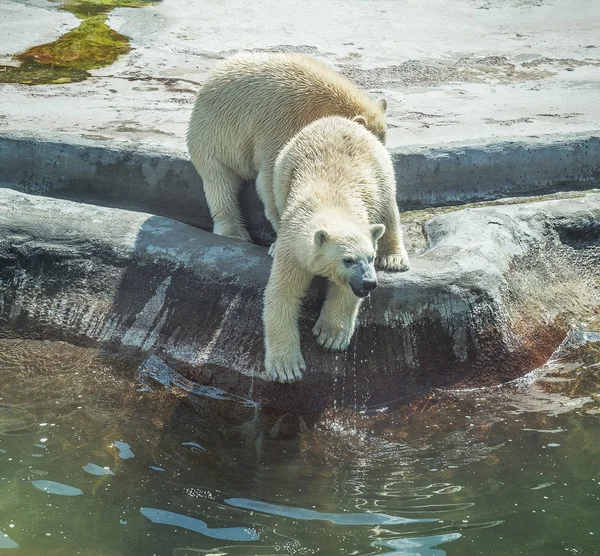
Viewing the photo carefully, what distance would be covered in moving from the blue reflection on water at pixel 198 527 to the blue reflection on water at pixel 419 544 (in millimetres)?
484

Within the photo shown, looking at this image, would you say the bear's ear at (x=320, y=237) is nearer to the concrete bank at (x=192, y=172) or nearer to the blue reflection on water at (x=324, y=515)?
the blue reflection on water at (x=324, y=515)

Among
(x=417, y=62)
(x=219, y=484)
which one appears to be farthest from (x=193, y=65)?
(x=219, y=484)

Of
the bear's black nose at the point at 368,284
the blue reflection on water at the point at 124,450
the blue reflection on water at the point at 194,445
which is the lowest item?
the blue reflection on water at the point at 194,445

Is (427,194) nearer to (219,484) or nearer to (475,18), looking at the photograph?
(219,484)

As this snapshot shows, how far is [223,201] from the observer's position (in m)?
5.54

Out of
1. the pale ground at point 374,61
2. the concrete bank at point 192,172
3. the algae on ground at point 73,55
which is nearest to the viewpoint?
the concrete bank at point 192,172

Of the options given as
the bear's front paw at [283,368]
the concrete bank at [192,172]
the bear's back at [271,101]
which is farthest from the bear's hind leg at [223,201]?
the bear's front paw at [283,368]

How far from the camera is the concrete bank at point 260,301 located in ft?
14.5

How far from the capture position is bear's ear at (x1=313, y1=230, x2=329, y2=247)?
12.8 feet

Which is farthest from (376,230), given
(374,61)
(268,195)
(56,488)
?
(374,61)

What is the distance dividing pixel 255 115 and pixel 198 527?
2.82 m

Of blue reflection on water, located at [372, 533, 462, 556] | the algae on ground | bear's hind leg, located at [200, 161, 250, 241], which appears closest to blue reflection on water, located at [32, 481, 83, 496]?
blue reflection on water, located at [372, 533, 462, 556]

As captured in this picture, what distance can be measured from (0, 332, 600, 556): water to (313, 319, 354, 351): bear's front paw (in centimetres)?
35

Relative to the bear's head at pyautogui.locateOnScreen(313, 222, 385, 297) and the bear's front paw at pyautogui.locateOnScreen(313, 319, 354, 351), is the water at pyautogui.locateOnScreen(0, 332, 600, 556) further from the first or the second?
the bear's head at pyautogui.locateOnScreen(313, 222, 385, 297)
